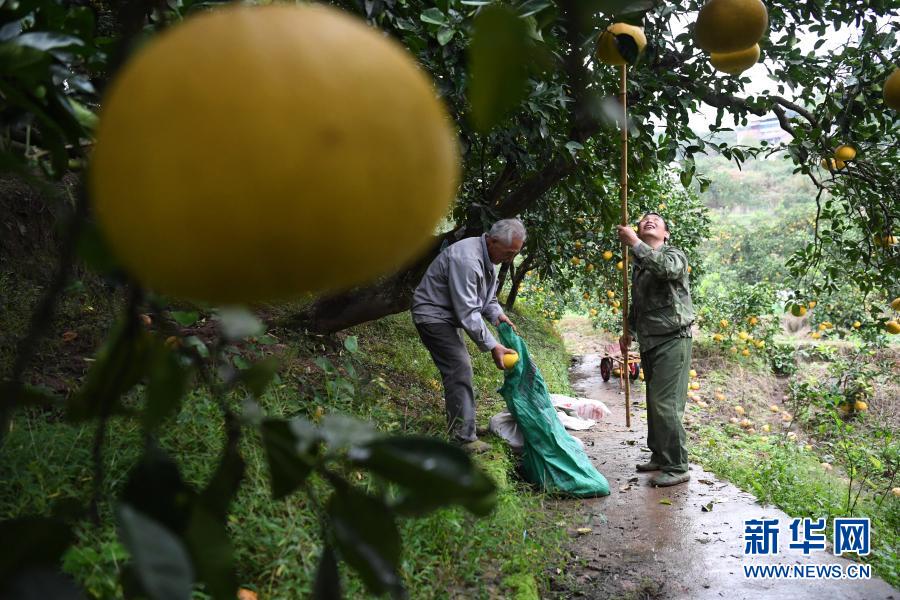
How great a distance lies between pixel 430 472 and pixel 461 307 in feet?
10.5

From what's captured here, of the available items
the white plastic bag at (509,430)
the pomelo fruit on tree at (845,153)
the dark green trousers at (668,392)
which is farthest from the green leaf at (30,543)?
the pomelo fruit on tree at (845,153)

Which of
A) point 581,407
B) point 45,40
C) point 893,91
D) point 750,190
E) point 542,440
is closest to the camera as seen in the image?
point 45,40

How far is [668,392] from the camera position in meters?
4.02

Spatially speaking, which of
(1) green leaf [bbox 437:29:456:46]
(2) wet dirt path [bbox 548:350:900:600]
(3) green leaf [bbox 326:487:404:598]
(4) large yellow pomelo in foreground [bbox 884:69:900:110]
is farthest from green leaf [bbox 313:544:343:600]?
(2) wet dirt path [bbox 548:350:900:600]

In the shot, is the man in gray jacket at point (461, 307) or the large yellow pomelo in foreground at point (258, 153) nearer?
the large yellow pomelo in foreground at point (258, 153)

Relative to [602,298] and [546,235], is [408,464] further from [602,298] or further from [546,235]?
[602,298]

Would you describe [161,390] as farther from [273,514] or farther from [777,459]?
[777,459]

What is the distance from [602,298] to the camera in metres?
12.1

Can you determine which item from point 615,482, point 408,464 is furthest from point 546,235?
point 408,464

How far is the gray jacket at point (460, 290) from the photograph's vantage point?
374cm

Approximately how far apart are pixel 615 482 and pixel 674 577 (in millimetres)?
1274

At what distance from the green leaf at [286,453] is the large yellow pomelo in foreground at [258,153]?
209mm

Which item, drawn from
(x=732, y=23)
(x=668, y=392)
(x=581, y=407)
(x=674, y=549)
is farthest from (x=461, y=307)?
(x=732, y=23)

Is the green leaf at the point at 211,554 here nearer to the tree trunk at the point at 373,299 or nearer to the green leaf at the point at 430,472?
the green leaf at the point at 430,472
